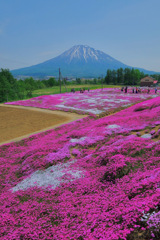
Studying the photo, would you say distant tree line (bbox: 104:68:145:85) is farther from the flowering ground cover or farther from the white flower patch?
the white flower patch

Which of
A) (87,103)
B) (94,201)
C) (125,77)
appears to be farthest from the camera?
(125,77)

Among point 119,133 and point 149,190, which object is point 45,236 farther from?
point 119,133

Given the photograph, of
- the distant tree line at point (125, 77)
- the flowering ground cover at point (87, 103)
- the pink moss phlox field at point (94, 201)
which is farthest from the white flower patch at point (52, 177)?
the distant tree line at point (125, 77)

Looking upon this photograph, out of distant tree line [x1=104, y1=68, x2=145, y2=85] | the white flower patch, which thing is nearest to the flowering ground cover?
the white flower patch

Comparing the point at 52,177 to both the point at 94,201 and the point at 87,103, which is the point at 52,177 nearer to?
the point at 94,201

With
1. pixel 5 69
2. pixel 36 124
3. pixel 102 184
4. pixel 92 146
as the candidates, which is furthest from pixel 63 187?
pixel 5 69

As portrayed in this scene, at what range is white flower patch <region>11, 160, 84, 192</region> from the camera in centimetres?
904

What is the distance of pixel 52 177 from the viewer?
31.8 ft

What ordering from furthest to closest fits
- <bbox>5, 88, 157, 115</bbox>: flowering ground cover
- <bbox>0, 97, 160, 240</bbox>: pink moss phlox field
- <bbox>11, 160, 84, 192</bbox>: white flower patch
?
<bbox>5, 88, 157, 115</bbox>: flowering ground cover
<bbox>11, 160, 84, 192</bbox>: white flower patch
<bbox>0, 97, 160, 240</bbox>: pink moss phlox field

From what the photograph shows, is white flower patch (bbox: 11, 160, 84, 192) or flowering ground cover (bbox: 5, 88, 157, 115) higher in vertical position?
flowering ground cover (bbox: 5, 88, 157, 115)

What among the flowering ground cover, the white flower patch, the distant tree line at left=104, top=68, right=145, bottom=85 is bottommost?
the white flower patch

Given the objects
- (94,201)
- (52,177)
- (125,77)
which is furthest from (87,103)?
(125,77)

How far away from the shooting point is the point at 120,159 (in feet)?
28.7

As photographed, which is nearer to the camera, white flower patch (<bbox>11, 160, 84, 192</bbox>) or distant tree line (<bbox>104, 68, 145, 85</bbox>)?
white flower patch (<bbox>11, 160, 84, 192</bbox>)
